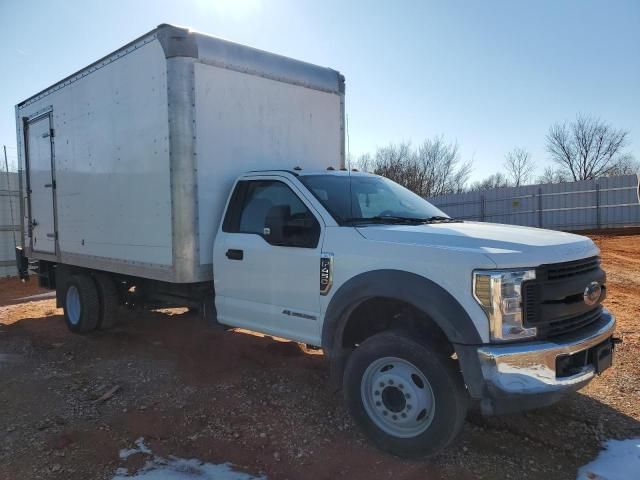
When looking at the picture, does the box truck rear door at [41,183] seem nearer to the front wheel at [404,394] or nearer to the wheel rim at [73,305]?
the wheel rim at [73,305]

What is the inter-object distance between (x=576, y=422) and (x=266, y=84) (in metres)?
4.46

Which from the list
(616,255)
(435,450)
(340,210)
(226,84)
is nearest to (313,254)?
(340,210)

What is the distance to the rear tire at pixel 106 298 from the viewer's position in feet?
23.9

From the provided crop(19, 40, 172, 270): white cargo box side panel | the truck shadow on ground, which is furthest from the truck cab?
crop(19, 40, 172, 270): white cargo box side panel

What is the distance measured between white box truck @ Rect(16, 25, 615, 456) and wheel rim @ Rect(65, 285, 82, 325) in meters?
0.04

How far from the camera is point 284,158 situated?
602cm

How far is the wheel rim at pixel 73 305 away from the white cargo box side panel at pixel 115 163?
0.47 meters

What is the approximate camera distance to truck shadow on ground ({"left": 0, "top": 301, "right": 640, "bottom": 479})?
3643mm

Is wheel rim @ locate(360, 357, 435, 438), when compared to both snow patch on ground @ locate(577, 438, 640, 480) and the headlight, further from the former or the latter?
snow patch on ground @ locate(577, 438, 640, 480)

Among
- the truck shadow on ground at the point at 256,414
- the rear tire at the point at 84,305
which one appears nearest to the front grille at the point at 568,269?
the truck shadow on ground at the point at 256,414

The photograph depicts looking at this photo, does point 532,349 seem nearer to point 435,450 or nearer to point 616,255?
point 435,450

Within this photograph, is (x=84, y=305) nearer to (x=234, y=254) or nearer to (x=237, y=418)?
(x=234, y=254)

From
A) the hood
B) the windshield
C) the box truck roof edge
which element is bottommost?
the hood

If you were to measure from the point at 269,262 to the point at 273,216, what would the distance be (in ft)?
1.78
